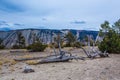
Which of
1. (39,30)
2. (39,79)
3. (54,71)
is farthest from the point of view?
(39,30)

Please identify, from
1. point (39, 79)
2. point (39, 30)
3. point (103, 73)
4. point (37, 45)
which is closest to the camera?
point (39, 79)

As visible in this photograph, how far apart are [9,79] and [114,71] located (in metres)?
4.96

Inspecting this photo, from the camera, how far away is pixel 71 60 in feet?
57.9

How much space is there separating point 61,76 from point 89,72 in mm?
1549

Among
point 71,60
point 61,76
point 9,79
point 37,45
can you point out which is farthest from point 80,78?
point 37,45

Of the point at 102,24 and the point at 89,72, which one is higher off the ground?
the point at 102,24

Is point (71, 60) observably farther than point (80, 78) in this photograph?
Yes

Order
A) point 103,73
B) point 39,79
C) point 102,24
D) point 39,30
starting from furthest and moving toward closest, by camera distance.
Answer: point 39,30
point 102,24
point 103,73
point 39,79

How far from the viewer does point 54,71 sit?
42.5ft

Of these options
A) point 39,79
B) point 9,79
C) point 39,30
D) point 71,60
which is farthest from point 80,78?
point 39,30

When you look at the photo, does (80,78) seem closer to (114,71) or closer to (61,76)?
(61,76)

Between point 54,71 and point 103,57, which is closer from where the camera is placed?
point 54,71

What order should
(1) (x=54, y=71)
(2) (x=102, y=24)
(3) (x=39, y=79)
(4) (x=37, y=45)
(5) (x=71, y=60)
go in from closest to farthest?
(3) (x=39, y=79)
(1) (x=54, y=71)
(5) (x=71, y=60)
(2) (x=102, y=24)
(4) (x=37, y=45)

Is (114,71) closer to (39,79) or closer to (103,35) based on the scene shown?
(39,79)
